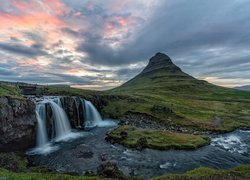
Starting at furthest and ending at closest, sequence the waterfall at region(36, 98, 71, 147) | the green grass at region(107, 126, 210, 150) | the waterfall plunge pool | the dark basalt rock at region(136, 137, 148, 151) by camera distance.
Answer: the waterfall at region(36, 98, 71, 147)
the green grass at region(107, 126, 210, 150)
the dark basalt rock at region(136, 137, 148, 151)
the waterfall plunge pool

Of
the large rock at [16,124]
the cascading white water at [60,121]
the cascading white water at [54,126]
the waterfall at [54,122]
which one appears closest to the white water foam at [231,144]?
the cascading white water at [54,126]

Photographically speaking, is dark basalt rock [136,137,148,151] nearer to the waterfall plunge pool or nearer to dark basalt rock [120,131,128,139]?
the waterfall plunge pool

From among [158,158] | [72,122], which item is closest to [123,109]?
[72,122]

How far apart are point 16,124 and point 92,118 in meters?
33.0

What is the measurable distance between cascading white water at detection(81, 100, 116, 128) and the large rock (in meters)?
23.2

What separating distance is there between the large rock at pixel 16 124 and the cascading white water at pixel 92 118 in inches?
915

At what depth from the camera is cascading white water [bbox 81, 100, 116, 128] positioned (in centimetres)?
6519

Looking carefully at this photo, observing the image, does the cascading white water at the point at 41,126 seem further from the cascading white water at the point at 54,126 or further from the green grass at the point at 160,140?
the green grass at the point at 160,140

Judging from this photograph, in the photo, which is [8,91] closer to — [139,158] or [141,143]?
[141,143]

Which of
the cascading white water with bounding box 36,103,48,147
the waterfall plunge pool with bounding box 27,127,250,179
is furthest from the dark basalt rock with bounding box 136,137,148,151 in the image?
the cascading white water with bounding box 36,103,48,147

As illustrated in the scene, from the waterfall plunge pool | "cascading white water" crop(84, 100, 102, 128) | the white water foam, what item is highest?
"cascading white water" crop(84, 100, 102, 128)

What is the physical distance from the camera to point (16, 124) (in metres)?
37.8

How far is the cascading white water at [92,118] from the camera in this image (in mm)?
65188

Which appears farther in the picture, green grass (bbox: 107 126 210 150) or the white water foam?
the white water foam
